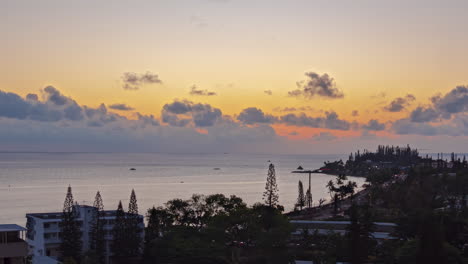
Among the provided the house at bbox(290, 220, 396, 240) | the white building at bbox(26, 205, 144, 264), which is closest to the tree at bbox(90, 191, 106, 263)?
the white building at bbox(26, 205, 144, 264)

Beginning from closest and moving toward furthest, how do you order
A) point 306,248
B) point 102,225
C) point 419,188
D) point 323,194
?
point 306,248 < point 102,225 < point 419,188 < point 323,194

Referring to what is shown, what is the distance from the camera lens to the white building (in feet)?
152

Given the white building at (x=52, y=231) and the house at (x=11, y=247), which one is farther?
the white building at (x=52, y=231)

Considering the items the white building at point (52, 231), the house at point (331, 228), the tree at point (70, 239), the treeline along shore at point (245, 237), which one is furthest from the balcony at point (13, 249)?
the house at point (331, 228)

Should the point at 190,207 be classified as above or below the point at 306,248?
above

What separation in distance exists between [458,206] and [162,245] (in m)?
38.2

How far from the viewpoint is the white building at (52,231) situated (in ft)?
152

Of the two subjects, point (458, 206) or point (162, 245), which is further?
point (458, 206)

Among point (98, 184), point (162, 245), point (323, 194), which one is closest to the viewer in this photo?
point (162, 245)

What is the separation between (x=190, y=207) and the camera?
45.6 m

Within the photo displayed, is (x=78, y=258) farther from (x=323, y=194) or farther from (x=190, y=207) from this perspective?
(x=323, y=194)

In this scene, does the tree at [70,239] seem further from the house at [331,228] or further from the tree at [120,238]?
the house at [331,228]

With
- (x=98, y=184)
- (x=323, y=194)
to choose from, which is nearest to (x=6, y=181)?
(x=98, y=184)

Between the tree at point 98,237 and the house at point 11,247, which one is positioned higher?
the house at point 11,247
